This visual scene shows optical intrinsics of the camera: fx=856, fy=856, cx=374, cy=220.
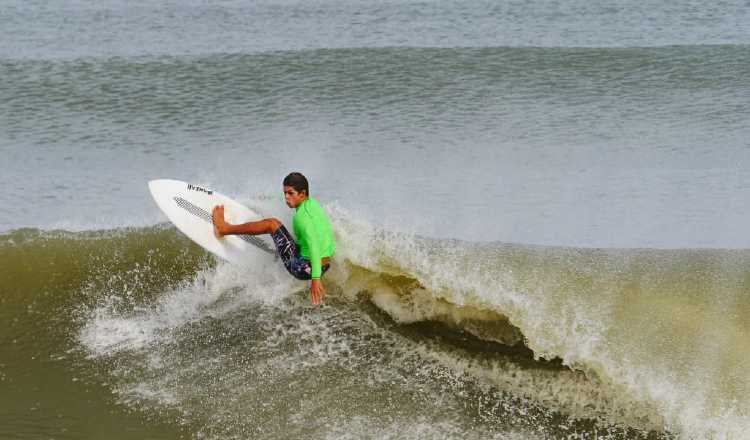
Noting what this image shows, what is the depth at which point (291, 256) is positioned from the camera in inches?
273

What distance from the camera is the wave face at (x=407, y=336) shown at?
571cm

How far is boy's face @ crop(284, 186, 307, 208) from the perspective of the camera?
21.5 ft

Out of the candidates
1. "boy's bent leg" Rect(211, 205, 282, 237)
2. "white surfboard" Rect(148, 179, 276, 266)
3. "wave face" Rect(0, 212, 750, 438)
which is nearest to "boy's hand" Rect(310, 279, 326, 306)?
"wave face" Rect(0, 212, 750, 438)

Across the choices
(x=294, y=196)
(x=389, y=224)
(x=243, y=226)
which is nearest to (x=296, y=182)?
(x=294, y=196)

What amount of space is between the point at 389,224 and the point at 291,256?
6.86ft

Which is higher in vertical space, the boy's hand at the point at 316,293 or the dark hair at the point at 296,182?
the dark hair at the point at 296,182

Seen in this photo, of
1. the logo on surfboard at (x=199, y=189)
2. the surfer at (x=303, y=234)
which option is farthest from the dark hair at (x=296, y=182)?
the logo on surfboard at (x=199, y=189)

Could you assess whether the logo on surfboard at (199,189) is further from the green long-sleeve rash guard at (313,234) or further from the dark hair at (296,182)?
the dark hair at (296,182)

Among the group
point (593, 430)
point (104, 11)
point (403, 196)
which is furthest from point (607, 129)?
point (104, 11)

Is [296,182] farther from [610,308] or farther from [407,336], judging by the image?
[610,308]

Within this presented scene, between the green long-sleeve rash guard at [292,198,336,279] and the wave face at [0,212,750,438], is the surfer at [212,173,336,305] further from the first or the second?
the wave face at [0,212,750,438]

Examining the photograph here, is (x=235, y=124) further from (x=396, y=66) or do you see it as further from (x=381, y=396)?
(x=381, y=396)

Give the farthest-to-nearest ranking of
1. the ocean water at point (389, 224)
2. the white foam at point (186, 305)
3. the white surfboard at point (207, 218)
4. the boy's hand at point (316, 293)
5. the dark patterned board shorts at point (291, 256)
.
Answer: the white surfboard at point (207, 218)
the dark patterned board shorts at point (291, 256)
the white foam at point (186, 305)
the boy's hand at point (316, 293)
the ocean water at point (389, 224)

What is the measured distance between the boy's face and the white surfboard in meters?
0.94
